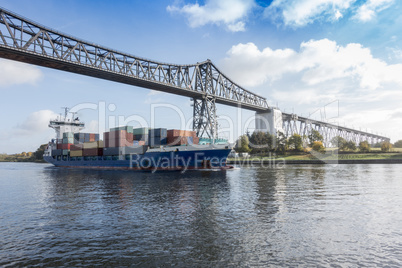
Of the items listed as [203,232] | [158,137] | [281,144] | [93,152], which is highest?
[158,137]

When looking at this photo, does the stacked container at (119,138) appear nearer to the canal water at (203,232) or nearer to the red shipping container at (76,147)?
the red shipping container at (76,147)

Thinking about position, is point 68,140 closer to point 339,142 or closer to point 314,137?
point 314,137

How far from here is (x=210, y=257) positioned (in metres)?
10.4

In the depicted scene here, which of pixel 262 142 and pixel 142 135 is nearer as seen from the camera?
pixel 142 135

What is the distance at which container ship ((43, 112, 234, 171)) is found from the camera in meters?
54.3

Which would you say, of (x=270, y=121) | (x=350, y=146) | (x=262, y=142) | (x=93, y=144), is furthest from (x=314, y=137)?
(x=93, y=144)

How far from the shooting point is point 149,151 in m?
58.8

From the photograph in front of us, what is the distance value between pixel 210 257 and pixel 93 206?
1308cm

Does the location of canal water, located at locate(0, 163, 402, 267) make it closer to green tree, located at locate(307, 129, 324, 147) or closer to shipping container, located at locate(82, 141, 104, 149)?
shipping container, located at locate(82, 141, 104, 149)

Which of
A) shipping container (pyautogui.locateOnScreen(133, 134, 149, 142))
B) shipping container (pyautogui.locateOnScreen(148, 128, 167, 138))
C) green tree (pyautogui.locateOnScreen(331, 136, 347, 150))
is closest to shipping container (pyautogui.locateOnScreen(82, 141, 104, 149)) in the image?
shipping container (pyautogui.locateOnScreen(133, 134, 149, 142))

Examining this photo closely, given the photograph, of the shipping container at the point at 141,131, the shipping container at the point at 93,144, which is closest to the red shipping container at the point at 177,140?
the shipping container at the point at 141,131

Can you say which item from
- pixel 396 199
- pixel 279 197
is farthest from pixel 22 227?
pixel 396 199

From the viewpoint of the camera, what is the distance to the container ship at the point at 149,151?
178 feet

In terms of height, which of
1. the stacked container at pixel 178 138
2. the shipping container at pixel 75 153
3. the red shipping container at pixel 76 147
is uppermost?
the stacked container at pixel 178 138
